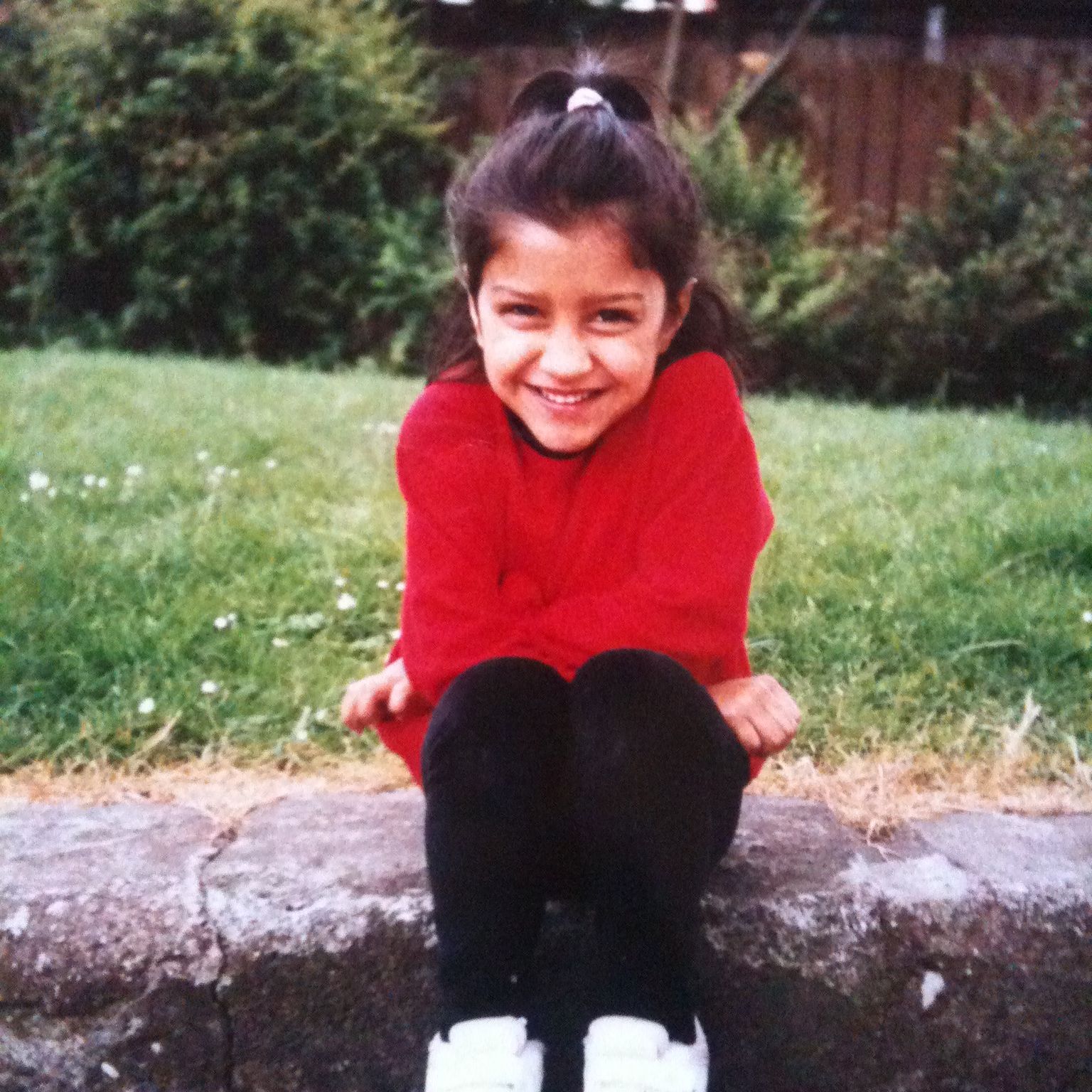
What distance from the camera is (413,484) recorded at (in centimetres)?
169

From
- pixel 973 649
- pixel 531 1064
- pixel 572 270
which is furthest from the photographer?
pixel 973 649

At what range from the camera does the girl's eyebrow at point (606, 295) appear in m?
1.54

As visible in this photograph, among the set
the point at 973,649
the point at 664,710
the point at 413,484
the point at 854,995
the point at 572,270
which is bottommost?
the point at 854,995

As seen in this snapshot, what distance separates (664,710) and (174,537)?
5.84ft

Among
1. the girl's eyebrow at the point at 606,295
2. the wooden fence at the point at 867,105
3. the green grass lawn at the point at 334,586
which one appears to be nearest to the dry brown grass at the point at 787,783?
the green grass lawn at the point at 334,586

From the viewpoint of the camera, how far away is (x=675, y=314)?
170 cm

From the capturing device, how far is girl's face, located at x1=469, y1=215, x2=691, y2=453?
1.52 meters

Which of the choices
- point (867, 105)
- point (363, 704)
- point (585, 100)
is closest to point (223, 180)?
point (867, 105)

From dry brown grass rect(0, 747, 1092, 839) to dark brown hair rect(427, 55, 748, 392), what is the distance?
72cm

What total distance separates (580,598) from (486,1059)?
577 millimetres

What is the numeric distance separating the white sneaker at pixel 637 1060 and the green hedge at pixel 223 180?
19.2ft

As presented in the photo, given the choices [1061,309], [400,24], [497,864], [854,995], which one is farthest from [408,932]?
[400,24]

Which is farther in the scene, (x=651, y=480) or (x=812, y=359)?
(x=812, y=359)

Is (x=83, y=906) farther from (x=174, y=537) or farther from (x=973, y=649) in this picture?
(x=973, y=649)
